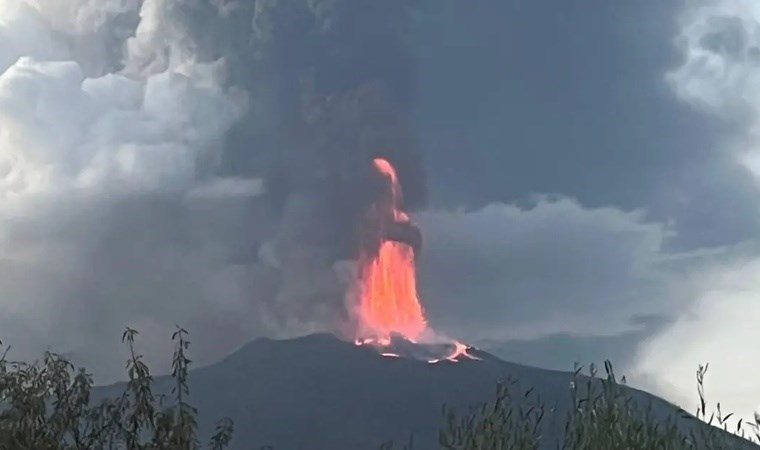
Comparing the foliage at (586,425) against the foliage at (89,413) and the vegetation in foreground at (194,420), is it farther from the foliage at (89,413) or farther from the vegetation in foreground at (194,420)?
the foliage at (89,413)

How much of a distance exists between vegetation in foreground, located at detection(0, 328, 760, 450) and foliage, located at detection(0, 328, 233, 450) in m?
0.02

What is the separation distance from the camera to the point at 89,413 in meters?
21.9

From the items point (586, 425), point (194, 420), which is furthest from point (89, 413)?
point (586, 425)

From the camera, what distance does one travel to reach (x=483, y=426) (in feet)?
55.3

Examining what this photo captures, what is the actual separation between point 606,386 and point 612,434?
2.89 ft

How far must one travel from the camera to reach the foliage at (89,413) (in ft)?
68.5

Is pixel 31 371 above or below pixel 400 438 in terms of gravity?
below

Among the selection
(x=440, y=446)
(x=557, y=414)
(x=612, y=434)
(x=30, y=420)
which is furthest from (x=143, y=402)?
(x=612, y=434)

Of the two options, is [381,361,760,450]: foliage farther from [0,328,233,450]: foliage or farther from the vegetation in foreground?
[0,328,233,450]: foliage

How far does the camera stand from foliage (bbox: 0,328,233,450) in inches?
822

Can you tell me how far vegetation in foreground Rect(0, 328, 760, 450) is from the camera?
1530 centimetres

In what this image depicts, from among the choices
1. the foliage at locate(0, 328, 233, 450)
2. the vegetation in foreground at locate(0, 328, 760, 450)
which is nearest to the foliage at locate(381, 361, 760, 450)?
the vegetation in foreground at locate(0, 328, 760, 450)

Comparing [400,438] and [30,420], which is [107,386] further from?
[400,438]

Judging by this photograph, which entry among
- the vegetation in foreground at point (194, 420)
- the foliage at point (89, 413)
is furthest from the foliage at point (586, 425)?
the foliage at point (89, 413)
